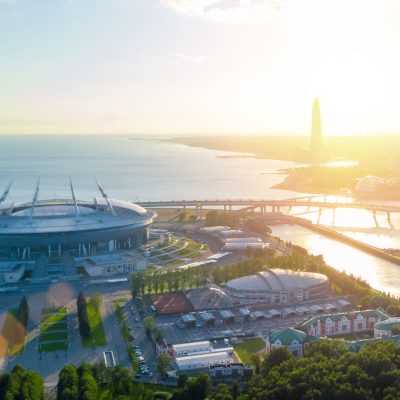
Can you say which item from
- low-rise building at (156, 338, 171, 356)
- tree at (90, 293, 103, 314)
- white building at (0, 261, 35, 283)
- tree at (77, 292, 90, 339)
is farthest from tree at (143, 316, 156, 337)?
white building at (0, 261, 35, 283)

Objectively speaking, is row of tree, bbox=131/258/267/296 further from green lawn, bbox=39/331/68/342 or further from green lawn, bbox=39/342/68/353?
green lawn, bbox=39/342/68/353

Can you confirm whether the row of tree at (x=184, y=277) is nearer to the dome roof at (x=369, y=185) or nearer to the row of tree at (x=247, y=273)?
the row of tree at (x=247, y=273)

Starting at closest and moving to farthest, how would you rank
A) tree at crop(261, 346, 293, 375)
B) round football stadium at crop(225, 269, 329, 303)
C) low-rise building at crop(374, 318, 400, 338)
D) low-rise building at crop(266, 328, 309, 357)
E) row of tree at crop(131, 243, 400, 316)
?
1. tree at crop(261, 346, 293, 375)
2. low-rise building at crop(266, 328, 309, 357)
3. low-rise building at crop(374, 318, 400, 338)
4. row of tree at crop(131, 243, 400, 316)
5. round football stadium at crop(225, 269, 329, 303)

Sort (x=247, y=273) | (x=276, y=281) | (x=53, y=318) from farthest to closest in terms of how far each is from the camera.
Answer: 1. (x=247, y=273)
2. (x=276, y=281)
3. (x=53, y=318)

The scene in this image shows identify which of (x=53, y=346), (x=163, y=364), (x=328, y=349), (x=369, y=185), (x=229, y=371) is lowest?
(x=53, y=346)

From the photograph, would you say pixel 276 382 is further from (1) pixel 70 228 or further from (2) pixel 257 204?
(2) pixel 257 204

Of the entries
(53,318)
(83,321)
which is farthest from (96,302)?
(83,321)

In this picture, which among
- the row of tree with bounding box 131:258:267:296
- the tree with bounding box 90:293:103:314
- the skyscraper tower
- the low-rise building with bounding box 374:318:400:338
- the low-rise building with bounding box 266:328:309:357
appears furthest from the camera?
the skyscraper tower
